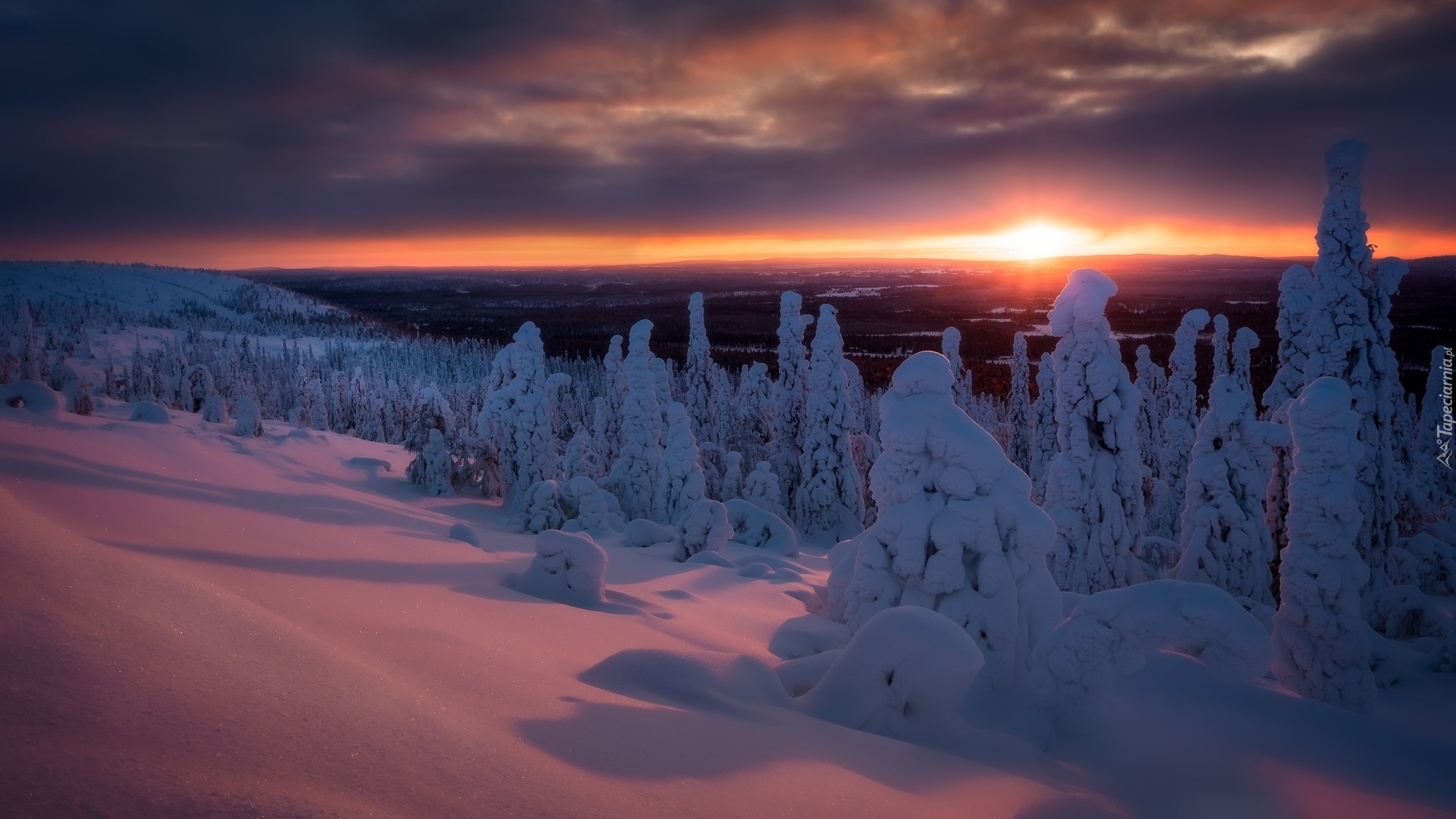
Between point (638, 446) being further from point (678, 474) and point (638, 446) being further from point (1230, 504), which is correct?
point (1230, 504)

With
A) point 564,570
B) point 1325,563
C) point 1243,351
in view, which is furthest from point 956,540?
point 1243,351

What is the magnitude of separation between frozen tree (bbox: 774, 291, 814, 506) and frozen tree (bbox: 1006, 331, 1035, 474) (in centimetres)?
1672

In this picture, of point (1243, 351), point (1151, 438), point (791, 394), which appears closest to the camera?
point (1243, 351)

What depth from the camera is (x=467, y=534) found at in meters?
10.7

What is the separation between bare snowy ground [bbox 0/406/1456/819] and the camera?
246 centimetres

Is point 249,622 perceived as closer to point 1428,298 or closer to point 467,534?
point 467,534

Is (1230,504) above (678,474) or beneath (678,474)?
above

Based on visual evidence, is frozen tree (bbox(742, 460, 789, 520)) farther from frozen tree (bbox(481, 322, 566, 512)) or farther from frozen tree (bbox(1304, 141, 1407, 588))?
frozen tree (bbox(1304, 141, 1407, 588))

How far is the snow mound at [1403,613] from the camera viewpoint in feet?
52.1

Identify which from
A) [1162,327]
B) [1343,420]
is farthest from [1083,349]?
[1162,327]

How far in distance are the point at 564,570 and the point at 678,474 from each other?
13.7m

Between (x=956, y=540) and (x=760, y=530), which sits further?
(x=760, y=530)

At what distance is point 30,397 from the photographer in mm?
10602

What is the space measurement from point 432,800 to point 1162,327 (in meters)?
128
